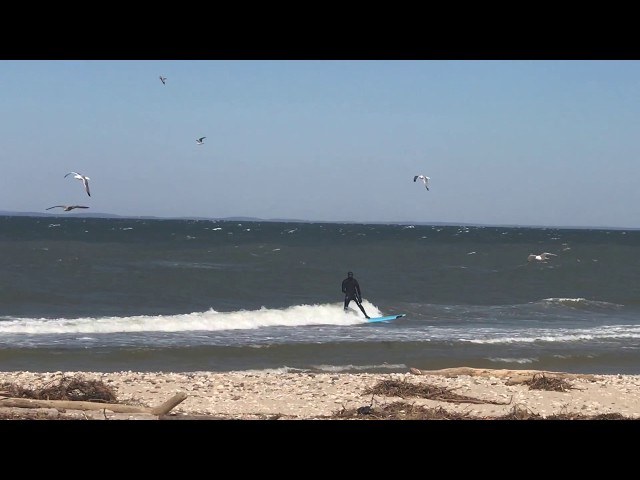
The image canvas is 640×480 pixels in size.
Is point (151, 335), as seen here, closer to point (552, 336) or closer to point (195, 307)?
point (195, 307)

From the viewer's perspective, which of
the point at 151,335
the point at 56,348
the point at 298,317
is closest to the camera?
the point at 56,348

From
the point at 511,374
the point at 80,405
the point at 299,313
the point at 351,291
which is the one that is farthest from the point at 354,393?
the point at 299,313

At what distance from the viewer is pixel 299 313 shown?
82.3 feet

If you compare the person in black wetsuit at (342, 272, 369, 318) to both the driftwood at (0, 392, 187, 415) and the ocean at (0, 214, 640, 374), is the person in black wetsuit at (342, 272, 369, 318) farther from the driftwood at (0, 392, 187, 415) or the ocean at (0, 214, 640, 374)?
the driftwood at (0, 392, 187, 415)

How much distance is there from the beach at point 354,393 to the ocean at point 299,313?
2224 mm

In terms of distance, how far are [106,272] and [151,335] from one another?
16.8 m

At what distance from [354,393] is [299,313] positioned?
14.1 m

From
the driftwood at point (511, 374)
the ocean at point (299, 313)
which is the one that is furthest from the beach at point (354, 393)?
the ocean at point (299, 313)

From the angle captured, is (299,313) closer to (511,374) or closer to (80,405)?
(511,374)

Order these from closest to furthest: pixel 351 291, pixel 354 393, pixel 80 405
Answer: pixel 80 405 → pixel 354 393 → pixel 351 291

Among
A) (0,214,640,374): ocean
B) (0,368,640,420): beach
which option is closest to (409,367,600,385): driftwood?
(0,368,640,420): beach
